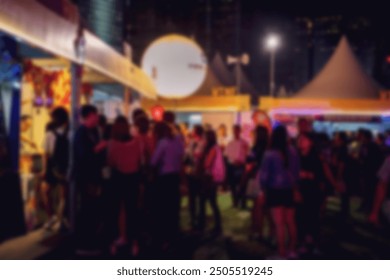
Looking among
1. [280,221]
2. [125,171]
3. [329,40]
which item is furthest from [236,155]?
[329,40]

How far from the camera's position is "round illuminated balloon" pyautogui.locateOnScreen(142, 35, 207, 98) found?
44.8ft

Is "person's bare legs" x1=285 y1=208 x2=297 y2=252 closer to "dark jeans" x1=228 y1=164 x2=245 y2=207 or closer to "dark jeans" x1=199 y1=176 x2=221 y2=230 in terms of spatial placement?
"dark jeans" x1=199 y1=176 x2=221 y2=230

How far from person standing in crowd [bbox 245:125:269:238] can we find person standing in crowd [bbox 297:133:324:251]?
2.05ft

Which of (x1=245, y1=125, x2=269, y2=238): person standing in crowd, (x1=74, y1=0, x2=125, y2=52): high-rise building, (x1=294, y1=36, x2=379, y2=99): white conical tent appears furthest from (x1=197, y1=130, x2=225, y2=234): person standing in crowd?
(x1=294, y1=36, x2=379, y2=99): white conical tent

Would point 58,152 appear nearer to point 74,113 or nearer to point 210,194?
point 74,113

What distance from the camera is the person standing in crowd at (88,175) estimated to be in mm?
6176

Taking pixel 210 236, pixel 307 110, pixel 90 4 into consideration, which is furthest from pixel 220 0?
pixel 210 236

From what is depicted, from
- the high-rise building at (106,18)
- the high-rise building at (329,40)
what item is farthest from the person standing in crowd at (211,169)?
the high-rise building at (329,40)

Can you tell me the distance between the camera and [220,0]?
2420 inches

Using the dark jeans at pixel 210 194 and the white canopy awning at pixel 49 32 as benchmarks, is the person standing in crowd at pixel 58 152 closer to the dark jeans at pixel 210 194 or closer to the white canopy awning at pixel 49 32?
the white canopy awning at pixel 49 32

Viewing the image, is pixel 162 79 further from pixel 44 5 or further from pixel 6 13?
pixel 6 13

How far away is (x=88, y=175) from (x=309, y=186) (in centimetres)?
294

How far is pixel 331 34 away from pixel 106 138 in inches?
2087

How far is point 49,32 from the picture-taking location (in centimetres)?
579
